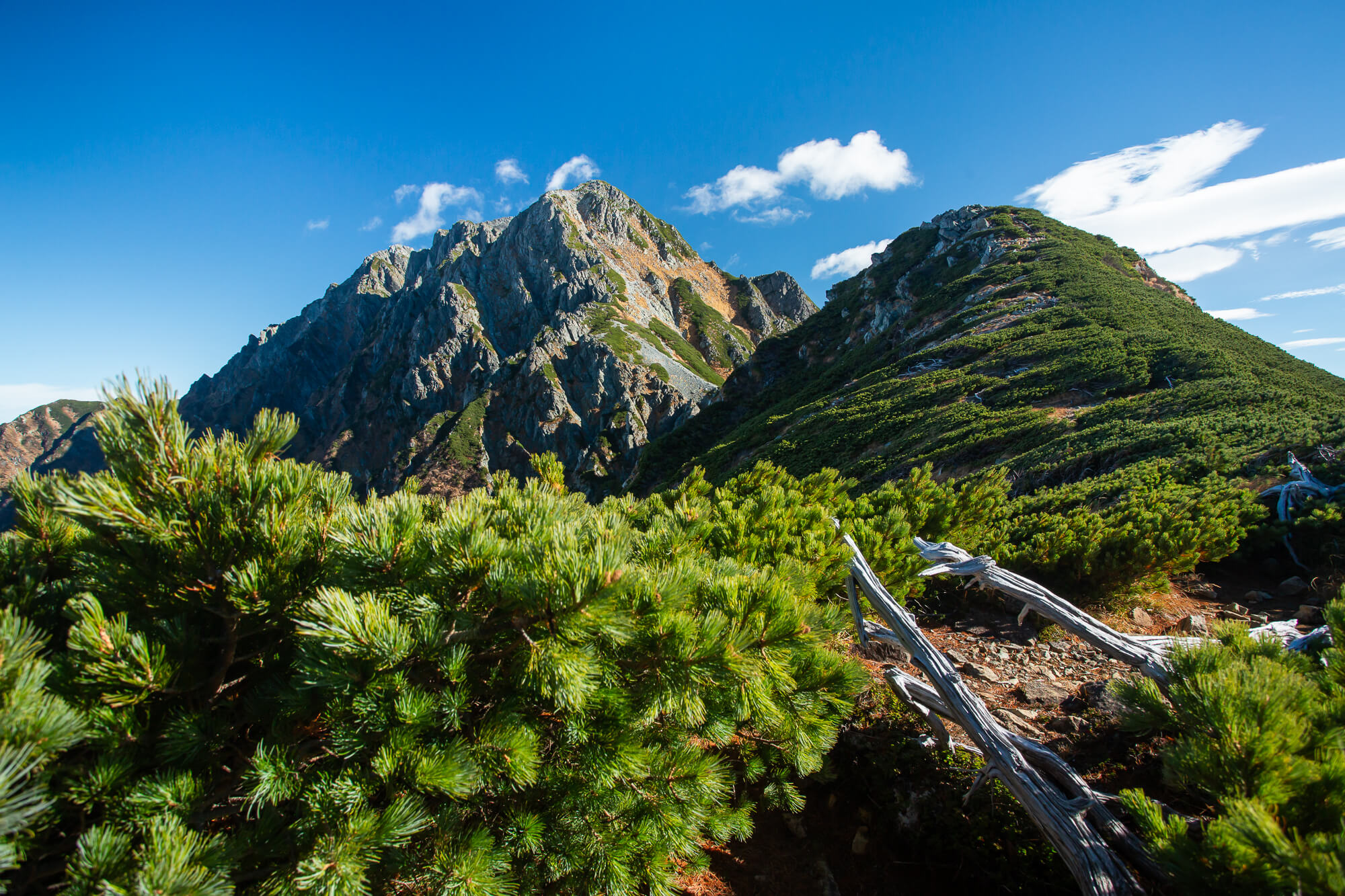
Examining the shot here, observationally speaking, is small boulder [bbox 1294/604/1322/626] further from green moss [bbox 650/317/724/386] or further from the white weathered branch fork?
green moss [bbox 650/317/724/386]

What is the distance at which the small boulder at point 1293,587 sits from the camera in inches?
229

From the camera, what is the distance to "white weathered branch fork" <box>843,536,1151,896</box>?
8.13ft

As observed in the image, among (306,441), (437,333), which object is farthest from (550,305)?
(306,441)

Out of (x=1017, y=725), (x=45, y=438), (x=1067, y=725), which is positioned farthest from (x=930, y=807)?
(x=45, y=438)

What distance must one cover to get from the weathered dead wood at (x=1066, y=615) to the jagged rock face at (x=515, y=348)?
57.7 metres

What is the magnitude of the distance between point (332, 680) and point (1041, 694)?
460cm

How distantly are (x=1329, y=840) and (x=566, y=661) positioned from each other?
2.34 metres

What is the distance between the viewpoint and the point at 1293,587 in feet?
19.3

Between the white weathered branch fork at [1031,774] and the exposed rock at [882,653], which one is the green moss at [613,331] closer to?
the exposed rock at [882,653]

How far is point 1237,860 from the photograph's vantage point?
1814 mm

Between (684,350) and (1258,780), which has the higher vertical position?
(684,350)

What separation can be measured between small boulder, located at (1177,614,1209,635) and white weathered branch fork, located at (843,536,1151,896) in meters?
2.42

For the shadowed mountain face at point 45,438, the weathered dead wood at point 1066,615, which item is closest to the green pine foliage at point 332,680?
the weathered dead wood at point 1066,615

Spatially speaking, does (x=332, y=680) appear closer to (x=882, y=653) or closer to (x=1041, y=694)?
(x=882, y=653)
